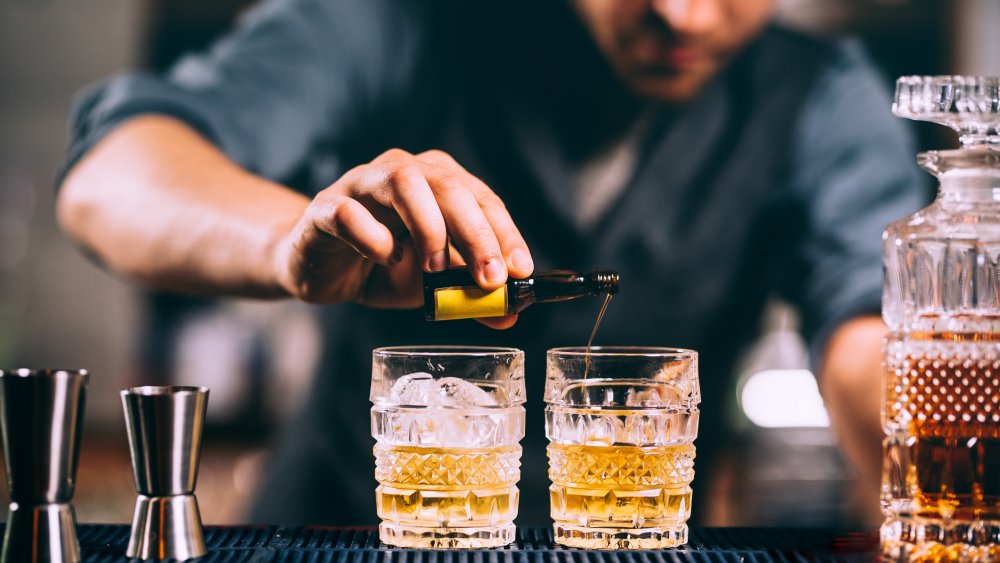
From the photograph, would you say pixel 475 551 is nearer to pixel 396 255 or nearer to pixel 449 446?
pixel 449 446

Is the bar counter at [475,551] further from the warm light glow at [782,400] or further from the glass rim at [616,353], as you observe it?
the warm light glow at [782,400]

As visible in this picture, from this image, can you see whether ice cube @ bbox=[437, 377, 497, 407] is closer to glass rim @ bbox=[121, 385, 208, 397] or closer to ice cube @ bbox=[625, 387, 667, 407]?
ice cube @ bbox=[625, 387, 667, 407]

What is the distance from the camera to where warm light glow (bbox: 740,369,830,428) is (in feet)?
12.7

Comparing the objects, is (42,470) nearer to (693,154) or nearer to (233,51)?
(233,51)

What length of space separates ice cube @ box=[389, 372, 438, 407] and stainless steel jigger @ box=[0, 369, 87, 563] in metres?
0.35

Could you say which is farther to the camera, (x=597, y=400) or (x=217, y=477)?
(x=217, y=477)

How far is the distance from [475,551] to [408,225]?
1.29 ft

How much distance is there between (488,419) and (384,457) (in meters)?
0.14

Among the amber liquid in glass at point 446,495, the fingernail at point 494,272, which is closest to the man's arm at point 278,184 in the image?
the fingernail at point 494,272

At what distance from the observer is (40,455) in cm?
107

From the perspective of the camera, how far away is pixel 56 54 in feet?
13.0

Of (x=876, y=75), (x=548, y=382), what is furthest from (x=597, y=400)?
(x=876, y=75)

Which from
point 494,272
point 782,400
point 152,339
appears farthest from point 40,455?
point 782,400

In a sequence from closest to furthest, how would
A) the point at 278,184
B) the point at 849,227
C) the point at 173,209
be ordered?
1. the point at 173,209
2. the point at 278,184
3. the point at 849,227
